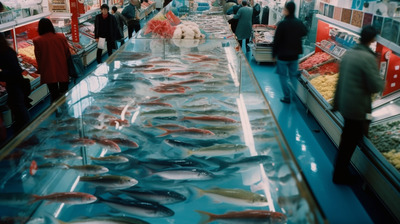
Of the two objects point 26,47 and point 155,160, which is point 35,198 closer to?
point 155,160

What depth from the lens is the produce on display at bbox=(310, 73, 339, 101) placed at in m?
5.98

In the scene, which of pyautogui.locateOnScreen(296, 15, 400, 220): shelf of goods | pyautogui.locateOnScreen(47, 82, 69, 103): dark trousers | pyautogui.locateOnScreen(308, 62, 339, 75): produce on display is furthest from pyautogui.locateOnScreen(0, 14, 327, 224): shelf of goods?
pyautogui.locateOnScreen(308, 62, 339, 75): produce on display

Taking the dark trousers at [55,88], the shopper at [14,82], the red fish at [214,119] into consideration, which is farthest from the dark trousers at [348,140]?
the dark trousers at [55,88]

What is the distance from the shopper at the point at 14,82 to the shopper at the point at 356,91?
4080mm

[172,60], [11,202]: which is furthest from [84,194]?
[172,60]

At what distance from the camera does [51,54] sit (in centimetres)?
574

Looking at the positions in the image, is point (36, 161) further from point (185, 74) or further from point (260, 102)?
point (185, 74)

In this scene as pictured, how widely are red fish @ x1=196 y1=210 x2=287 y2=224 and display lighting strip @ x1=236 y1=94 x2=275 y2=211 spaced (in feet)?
0.37

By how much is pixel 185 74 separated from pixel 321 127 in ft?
8.99

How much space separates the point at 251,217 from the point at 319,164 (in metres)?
3.16

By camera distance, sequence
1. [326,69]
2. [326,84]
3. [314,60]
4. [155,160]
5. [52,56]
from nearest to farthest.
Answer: [155,160]
[52,56]
[326,84]
[326,69]
[314,60]

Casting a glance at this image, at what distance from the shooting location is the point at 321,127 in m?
5.99

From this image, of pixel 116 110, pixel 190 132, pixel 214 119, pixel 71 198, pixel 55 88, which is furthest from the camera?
pixel 55 88

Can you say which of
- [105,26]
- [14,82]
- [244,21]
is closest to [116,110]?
[14,82]
